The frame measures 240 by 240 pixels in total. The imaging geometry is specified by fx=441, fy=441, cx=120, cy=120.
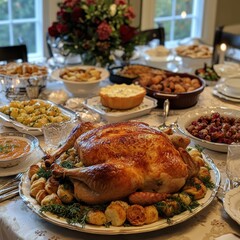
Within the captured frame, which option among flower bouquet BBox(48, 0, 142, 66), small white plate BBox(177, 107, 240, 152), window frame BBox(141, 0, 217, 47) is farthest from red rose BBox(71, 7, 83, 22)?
window frame BBox(141, 0, 217, 47)

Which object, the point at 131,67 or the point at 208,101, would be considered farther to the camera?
the point at 131,67

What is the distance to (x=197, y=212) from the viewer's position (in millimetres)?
1024

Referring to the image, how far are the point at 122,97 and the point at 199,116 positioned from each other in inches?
11.9

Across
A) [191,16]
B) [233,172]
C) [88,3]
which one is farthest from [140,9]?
[233,172]

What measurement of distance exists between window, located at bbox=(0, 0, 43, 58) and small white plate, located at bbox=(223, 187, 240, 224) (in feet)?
8.03

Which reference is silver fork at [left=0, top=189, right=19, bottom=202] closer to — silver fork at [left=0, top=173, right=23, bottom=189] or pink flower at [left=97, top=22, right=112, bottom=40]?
silver fork at [left=0, top=173, right=23, bottom=189]

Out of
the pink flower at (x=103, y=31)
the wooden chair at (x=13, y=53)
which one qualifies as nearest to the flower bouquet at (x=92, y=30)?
the pink flower at (x=103, y=31)

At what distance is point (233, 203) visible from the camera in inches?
42.5

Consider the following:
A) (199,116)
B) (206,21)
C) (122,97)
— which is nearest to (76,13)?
(122,97)

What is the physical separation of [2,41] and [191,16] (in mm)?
1933

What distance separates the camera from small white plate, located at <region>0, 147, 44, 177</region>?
1252 mm

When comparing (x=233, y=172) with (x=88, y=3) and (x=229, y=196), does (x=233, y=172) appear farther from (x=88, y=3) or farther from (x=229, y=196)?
(x=88, y=3)

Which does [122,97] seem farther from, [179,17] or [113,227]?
[179,17]

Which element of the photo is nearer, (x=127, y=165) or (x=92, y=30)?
(x=127, y=165)
